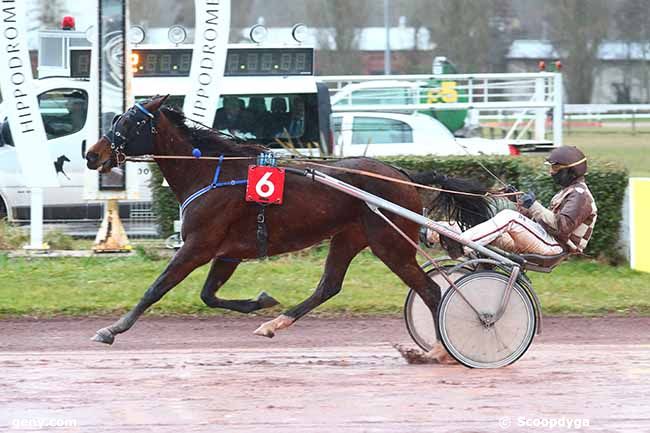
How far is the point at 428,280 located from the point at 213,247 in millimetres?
1364

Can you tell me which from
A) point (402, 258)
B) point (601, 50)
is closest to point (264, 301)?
point (402, 258)

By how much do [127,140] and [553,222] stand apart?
274cm

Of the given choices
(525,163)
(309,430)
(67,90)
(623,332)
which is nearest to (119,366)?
(309,430)

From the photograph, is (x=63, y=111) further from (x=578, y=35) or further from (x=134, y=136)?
(x=578, y=35)

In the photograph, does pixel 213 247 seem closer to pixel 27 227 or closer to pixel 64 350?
pixel 64 350

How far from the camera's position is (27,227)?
40.2 feet

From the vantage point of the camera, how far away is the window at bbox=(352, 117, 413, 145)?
15.2 meters

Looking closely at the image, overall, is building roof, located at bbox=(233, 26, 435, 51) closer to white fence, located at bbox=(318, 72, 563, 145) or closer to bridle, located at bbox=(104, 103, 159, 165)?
white fence, located at bbox=(318, 72, 563, 145)

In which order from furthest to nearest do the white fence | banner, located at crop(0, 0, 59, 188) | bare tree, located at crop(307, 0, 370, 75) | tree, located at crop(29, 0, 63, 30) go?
bare tree, located at crop(307, 0, 370, 75)
tree, located at crop(29, 0, 63, 30)
the white fence
banner, located at crop(0, 0, 59, 188)

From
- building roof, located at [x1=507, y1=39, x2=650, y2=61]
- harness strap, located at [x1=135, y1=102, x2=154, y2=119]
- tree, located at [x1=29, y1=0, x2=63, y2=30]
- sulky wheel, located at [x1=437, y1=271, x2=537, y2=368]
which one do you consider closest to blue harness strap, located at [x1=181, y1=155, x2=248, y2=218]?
harness strap, located at [x1=135, y1=102, x2=154, y2=119]

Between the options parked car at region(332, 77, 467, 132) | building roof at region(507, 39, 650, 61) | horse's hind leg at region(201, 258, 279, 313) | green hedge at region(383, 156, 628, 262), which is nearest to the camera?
horse's hind leg at region(201, 258, 279, 313)

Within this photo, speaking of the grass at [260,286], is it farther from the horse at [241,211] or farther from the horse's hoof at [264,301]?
the horse at [241,211]

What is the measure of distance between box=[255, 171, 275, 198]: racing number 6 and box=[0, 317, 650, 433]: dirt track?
1.09 m

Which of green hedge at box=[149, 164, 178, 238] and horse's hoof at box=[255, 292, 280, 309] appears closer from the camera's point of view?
horse's hoof at box=[255, 292, 280, 309]
